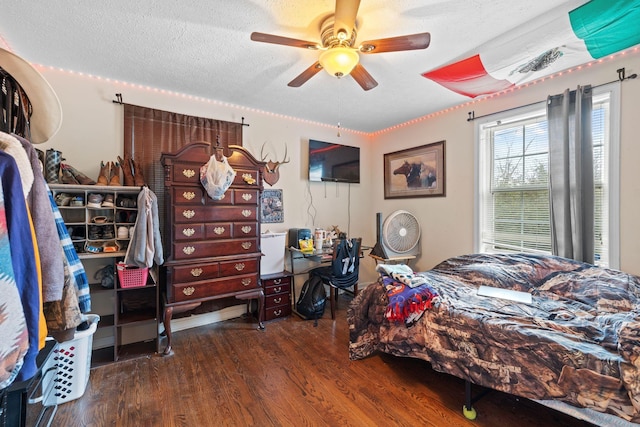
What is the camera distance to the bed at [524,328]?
4.10ft

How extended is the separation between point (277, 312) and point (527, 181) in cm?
286

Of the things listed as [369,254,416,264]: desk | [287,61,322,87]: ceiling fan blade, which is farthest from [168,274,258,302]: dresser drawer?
[287,61,322,87]: ceiling fan blade

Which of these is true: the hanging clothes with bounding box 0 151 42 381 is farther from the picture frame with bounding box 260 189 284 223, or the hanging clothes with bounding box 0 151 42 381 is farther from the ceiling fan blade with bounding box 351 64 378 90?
the picture frame with bounding box 260 189 284 223

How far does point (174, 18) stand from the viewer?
5.55ft

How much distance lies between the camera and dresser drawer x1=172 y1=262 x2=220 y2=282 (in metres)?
2.37

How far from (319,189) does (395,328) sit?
2.16m

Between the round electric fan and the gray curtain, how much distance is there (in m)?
1.30

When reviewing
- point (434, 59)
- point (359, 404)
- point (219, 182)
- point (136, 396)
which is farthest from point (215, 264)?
point (434, 59)

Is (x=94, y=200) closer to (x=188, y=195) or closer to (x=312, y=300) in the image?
(x=188, y=195)

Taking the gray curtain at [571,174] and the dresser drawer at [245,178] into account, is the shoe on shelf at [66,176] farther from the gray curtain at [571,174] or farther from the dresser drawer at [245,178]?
the gray curtain at [571,174]

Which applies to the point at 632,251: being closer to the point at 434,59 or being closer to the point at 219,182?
the point at 434,59

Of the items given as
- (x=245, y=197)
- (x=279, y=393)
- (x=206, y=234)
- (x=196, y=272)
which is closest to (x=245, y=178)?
(x=245, y=197)

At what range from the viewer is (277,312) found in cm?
305

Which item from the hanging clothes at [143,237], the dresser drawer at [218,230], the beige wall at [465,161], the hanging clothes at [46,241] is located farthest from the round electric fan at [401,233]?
the hanging clothes at [46,241]
